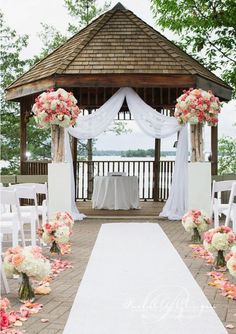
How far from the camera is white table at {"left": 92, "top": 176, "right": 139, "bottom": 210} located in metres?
13.5

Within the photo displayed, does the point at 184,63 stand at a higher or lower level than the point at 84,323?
higher

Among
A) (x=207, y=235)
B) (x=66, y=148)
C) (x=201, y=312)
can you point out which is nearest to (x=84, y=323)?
(x=201, y=312)

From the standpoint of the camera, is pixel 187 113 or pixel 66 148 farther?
pixel 66 148

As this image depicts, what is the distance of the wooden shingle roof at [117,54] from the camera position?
11969 mm

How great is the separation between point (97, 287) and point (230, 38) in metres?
12.3

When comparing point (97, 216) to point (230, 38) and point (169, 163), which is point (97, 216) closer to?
point (169, 163)

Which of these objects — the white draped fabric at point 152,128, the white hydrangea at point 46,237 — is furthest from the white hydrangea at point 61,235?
the white draped fabric at point 152,128

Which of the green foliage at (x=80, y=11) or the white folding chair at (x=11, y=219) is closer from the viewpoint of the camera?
the white folding chair at (x=11, y=219)

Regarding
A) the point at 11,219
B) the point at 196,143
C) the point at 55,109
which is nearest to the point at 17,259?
the point at 11,219

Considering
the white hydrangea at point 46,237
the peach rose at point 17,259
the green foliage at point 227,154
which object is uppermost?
the green foliage at point 227,154

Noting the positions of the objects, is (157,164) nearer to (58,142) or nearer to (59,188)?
(58,142)

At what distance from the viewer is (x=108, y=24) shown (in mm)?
13711

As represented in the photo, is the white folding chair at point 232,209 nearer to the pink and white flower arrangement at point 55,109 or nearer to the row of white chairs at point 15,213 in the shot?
the row of white chairs at point 15,213

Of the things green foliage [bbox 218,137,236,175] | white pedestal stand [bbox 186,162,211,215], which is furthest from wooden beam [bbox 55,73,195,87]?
green foliage [bbox 218,137,236,175]
